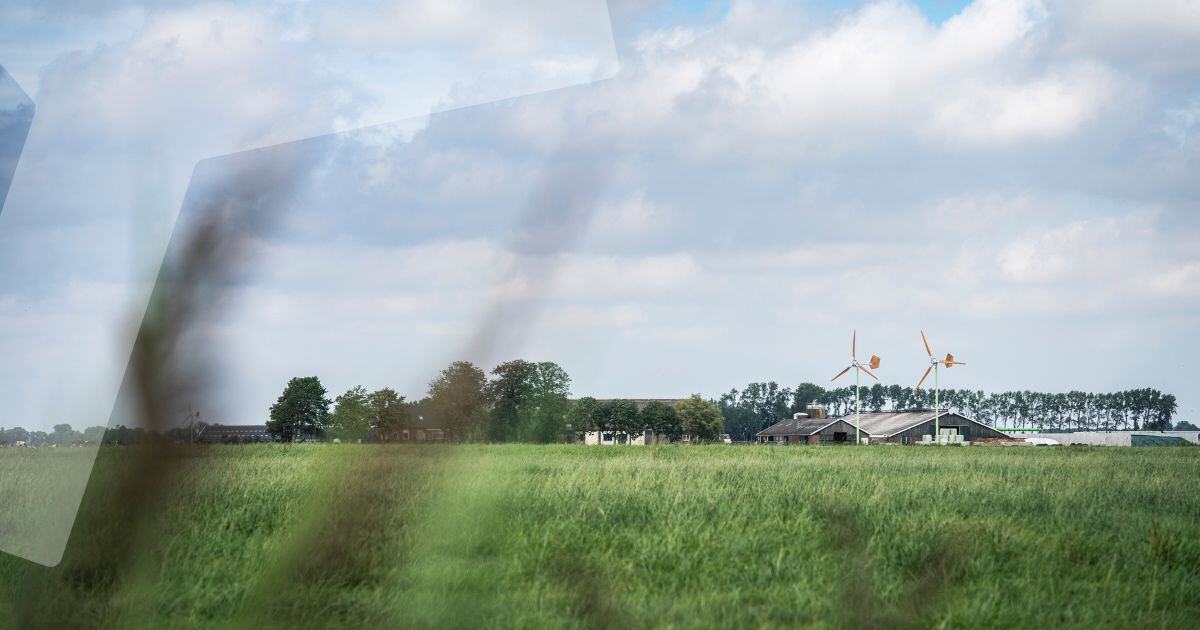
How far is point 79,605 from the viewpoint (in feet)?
5.90

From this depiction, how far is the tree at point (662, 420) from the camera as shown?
2.17 m

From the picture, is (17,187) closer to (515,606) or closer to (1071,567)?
(515,606)

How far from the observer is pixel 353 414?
1.16 m

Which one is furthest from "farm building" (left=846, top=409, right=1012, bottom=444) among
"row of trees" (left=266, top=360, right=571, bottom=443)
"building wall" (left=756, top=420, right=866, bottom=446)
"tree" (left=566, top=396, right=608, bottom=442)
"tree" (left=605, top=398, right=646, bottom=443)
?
"row of trees" (left=266, top=360, right=571, bottom=443)

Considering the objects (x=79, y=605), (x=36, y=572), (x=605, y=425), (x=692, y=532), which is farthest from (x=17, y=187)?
(x=692, y=532)

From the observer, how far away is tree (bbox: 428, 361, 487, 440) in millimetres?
1077

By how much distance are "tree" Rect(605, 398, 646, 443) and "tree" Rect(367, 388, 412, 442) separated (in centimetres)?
51

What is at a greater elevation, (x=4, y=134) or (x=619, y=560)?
(x=4, y=134)

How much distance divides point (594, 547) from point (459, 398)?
13.8 ft

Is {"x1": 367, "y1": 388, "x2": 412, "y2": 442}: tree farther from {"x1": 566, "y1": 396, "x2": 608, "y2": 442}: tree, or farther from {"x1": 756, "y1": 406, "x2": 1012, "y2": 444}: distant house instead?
{"x1": 756, "y1": 406, "x2": 1012, "y2": 444}: distant house

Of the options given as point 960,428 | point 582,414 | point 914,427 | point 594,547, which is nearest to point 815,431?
point 594,547

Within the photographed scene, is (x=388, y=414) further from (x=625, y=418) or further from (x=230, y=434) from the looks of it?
(x=625, y=418)

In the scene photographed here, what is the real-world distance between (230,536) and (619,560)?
197cm

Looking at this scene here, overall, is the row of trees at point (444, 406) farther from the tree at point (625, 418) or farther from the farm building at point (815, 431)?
the farm building at point (815, 431)
